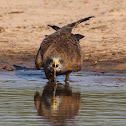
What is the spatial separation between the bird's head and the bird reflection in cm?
44

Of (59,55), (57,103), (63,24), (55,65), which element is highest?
(63,24)

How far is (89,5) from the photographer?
19.6 metres

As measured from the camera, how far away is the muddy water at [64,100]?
268 inches

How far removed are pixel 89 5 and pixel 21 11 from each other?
276 centimetres

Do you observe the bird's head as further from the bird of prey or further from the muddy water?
the muddy water

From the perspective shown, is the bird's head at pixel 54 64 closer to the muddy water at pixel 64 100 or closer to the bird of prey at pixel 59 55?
the bird of prey at pixel 59 55

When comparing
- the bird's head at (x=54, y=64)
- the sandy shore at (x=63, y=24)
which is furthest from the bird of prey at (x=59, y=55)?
the sandy shore at (x=63, y=24)

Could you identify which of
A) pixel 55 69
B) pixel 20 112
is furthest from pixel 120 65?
pixel 20 112

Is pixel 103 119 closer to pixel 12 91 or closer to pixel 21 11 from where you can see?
pixel 12 91

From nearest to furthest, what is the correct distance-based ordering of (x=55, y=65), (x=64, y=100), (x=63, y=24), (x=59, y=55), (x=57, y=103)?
(x=57, y=103) → (x=64, y=100) → (x=55, y=65) → (x=59, y=55) → (x=63, y=24)

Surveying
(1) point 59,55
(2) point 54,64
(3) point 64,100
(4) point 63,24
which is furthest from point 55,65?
(4) point 63,24

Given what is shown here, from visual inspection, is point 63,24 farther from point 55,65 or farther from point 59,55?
point 55,65

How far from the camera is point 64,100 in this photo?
8531 mm

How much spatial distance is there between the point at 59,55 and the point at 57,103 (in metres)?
1.75
